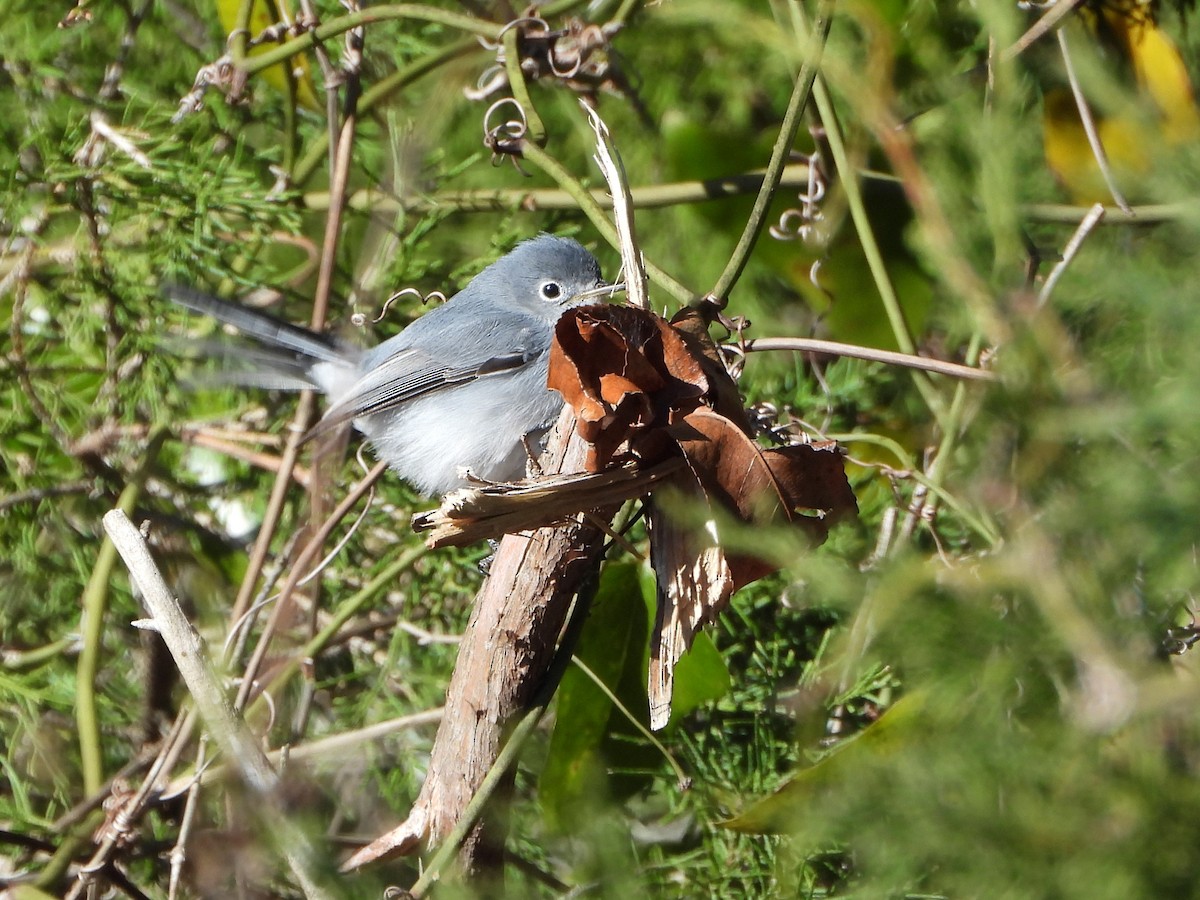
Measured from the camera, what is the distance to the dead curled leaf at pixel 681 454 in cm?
127

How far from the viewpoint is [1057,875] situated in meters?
0.79

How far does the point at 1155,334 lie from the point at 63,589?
2.53 meters

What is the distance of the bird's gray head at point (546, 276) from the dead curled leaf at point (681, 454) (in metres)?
1.22

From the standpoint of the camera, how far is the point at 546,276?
104 inches

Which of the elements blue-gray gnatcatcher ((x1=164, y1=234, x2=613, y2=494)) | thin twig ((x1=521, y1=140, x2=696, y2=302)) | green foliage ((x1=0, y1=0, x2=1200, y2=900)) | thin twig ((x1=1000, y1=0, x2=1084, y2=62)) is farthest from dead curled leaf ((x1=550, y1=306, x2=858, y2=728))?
blue-gray gnatcatcher ((x1=164, y1=234, x2=613, y2=494))

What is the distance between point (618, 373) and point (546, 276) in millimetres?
1413

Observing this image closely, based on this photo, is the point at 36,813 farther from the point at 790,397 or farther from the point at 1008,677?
the point at 1008,677

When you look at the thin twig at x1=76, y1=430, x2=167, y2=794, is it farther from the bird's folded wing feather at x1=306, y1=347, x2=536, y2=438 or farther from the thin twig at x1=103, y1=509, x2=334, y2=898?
the thin twig at x1=103, y1=509, x2=334, y2=898

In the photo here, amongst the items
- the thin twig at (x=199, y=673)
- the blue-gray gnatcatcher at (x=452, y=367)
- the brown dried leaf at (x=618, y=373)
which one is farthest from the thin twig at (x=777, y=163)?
the blue-gray gnatcatcher at (x=452, y=367)

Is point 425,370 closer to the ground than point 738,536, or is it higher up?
closer to the ground

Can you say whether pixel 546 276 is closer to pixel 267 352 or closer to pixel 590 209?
pixel 267 352

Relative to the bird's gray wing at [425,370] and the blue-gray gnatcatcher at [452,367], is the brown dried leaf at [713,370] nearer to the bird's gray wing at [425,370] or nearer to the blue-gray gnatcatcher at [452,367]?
the blue-gray gnatcatcher at [452,367]

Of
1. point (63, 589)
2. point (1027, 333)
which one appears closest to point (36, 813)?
point (63, 589)

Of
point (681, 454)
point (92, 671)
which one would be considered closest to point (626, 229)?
point (681, 454)
